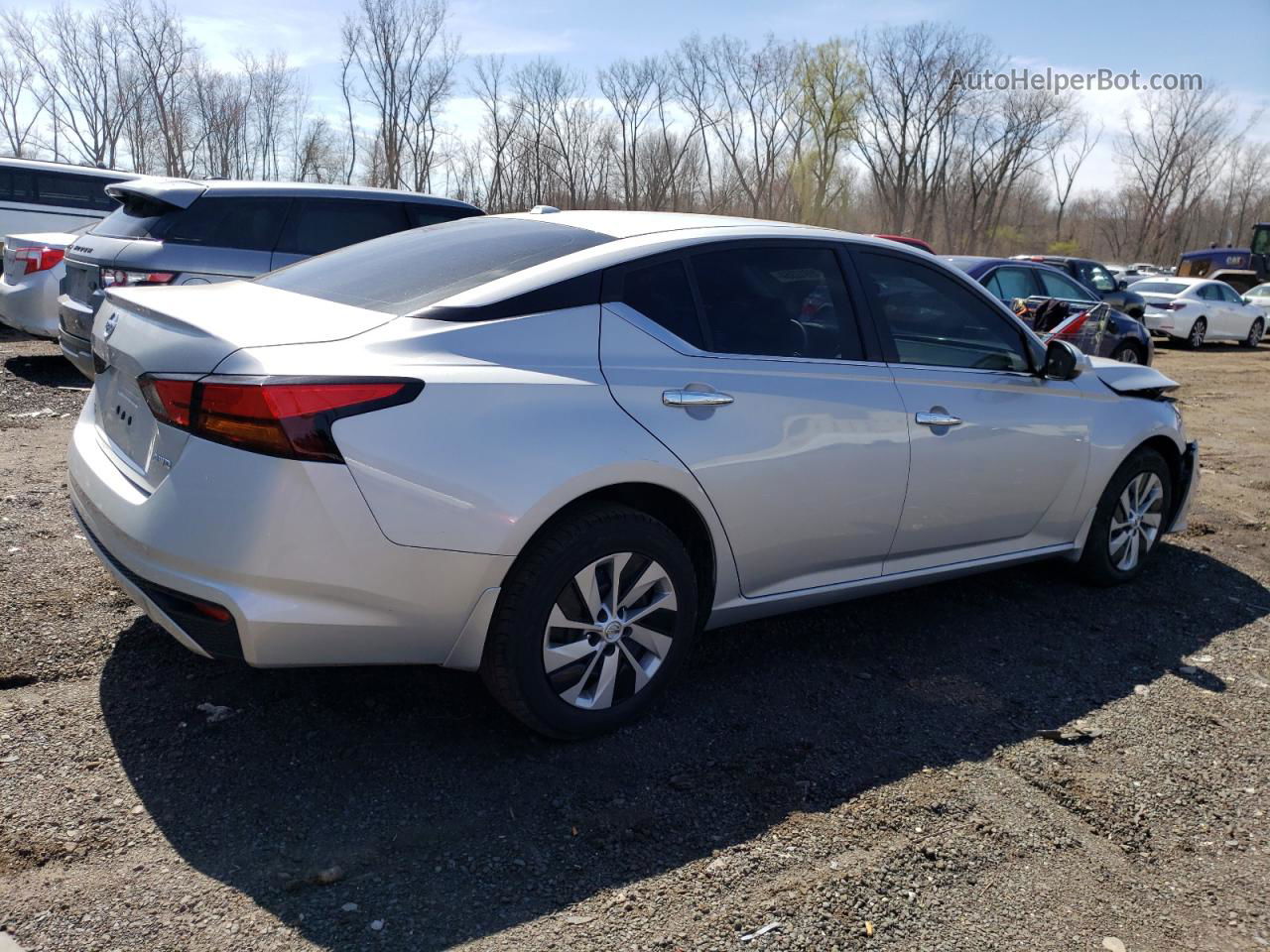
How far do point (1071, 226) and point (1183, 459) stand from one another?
8748cm

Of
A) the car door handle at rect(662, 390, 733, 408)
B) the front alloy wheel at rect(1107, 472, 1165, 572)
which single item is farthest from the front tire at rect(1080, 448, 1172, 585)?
the car door handle at rect(662, 390, 733, 408)

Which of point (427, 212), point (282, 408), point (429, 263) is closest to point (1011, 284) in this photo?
point (427, 212)

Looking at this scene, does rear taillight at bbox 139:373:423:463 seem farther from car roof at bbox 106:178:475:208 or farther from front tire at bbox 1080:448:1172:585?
car roof at bbox 106:178:475:208

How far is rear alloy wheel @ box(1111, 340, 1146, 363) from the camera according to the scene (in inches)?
553

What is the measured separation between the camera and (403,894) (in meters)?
2.62

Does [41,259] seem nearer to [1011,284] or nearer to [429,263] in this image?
[429,263]

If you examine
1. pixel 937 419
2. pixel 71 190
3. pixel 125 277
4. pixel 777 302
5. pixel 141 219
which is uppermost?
pixel 71 190

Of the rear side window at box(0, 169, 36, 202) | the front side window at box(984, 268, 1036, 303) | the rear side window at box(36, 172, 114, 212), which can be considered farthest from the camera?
the rear side window at box(36, 172, 114, 212)

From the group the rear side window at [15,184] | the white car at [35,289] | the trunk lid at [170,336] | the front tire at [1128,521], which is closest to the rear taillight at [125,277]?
the white car at [35,289]

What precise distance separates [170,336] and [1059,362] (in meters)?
3.60

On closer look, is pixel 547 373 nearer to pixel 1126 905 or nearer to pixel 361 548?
pixel 361 548

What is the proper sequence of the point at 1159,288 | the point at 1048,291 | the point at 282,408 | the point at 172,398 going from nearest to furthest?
the point at 282,408, the point at 172,398, the point at 1048,291, the point at 1159,288

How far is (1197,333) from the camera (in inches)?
885

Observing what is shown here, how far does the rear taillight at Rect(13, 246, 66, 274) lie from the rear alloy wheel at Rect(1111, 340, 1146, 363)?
478 inches
